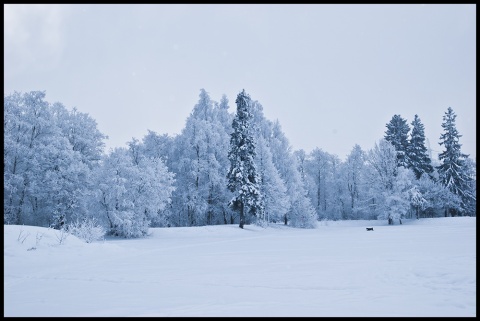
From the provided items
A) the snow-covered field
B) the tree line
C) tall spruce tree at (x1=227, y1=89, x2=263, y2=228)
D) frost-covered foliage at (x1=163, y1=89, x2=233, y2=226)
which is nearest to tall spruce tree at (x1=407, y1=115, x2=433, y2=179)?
the tree line

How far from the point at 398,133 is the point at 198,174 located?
1409 inches

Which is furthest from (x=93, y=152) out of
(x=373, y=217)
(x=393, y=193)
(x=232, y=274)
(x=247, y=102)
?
(x=373, y=217)

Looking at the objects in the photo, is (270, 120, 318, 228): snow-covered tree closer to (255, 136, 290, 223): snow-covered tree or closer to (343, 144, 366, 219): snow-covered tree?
(255, 136, 290, 223): snow-covered tree

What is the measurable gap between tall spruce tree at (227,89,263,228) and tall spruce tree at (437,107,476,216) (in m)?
29.0

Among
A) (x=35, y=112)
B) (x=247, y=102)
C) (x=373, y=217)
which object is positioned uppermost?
(x=247, y=102)

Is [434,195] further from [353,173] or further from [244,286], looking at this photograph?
[244,286]

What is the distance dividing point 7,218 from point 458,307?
117 feet

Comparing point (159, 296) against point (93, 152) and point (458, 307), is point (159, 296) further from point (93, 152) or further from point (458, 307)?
point (93, 152)

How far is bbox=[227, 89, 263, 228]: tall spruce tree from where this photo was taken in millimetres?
40219

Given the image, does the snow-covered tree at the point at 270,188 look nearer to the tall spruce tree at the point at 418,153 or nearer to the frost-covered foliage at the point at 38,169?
the frost-covered foliage at the point at 38,169

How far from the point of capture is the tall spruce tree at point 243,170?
4022cm

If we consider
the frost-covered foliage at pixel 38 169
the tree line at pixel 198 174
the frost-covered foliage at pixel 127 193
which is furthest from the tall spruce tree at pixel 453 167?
the frost-covered foliage at pixel 38 169

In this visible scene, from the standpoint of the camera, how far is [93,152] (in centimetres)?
3969

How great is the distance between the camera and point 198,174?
1690 inches
